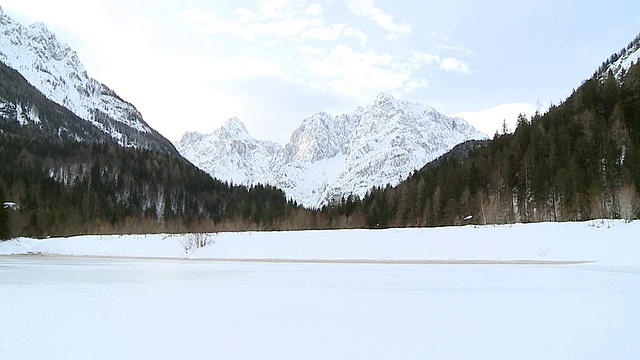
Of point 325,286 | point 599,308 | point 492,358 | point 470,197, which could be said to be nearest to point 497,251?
point 325,286

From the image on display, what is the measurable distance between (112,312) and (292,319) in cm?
322

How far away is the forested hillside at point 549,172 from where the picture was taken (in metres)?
42.4

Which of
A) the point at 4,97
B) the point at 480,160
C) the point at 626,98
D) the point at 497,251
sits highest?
the point at 4,97

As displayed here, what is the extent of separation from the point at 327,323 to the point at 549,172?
158ft

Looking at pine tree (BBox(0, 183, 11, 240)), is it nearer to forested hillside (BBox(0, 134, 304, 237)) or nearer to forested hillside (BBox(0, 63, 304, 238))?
forested hillside (BBox(0, 63, 304, 238))

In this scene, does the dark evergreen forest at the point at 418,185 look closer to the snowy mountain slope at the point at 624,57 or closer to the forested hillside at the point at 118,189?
the forested hillside at the point at 118,189

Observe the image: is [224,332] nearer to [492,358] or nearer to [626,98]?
[492,358]

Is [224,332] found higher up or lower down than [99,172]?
lower down

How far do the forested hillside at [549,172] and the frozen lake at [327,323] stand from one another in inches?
1119

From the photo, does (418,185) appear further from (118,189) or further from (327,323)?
(118,189)

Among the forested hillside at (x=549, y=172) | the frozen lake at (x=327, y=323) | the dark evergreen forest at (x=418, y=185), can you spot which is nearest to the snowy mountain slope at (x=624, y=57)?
the dark evergreen forest at (x=418, y=185)

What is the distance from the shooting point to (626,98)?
176 ft

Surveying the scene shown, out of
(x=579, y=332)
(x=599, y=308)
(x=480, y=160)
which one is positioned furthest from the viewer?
(x=480, y=160)

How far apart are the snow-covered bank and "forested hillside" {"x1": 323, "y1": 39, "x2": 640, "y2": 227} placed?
10459 mm
